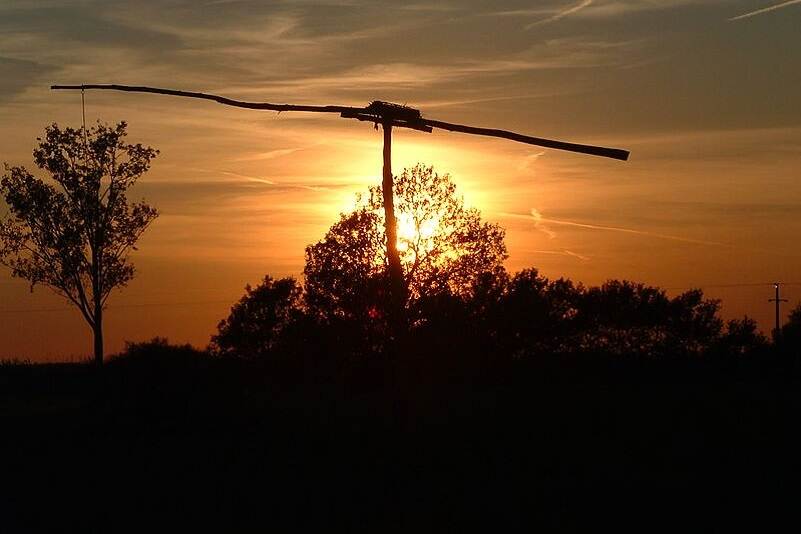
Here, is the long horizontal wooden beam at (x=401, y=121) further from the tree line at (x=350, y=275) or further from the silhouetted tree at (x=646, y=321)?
the silhouetted tree at (x=646, y=321)

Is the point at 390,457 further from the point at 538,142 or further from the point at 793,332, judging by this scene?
the point at 793,332

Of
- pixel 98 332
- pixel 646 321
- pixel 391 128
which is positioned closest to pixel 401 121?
pixel 391 128

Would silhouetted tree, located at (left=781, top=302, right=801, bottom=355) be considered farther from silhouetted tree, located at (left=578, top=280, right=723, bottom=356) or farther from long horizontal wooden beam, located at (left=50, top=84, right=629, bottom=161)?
long horizontal wooden beam, located at (left=50, top=84, right=629, bottom=161)

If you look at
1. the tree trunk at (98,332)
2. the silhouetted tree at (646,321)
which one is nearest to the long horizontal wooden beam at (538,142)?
the tree trunk at (98,332)

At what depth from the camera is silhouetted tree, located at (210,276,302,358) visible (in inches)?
3204

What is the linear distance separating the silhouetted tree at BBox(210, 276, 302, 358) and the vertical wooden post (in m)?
49.4

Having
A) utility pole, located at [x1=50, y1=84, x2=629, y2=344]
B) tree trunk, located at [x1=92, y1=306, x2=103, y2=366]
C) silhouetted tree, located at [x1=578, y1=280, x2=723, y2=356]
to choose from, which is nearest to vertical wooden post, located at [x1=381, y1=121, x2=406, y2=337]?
utility pole, located at [x1=50, y1=84, x2=629, y2=344]

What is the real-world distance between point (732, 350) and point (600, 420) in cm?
4683

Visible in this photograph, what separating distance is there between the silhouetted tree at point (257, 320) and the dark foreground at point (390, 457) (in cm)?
3559

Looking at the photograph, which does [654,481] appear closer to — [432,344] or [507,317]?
[432,344]

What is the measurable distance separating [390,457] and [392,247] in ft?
17.7

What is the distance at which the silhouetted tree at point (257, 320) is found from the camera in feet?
267

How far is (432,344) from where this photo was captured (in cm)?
5478

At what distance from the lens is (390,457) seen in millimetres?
28797
